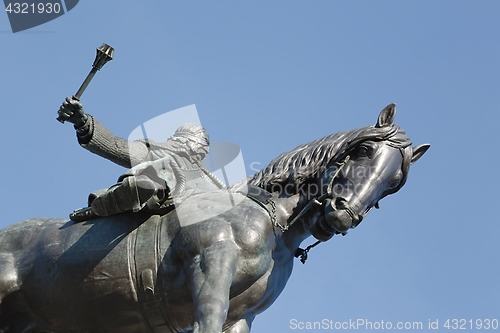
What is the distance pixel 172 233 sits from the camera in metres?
9.18

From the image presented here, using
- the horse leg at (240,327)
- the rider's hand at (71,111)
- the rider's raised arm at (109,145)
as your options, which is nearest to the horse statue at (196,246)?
the horse leg at (240,327)

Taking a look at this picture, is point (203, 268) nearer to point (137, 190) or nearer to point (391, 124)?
point (137, 190)

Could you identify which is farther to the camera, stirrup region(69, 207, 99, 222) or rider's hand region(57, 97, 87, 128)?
stirrup region(69, 207, 99, 222)

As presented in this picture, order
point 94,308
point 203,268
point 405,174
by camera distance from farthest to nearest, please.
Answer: point 405,174, point 94,308, point 203,268

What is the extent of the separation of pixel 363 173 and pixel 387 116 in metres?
0.80

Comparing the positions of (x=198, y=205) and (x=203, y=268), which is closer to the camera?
(x=203, y=268)

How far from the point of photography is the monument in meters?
9.01

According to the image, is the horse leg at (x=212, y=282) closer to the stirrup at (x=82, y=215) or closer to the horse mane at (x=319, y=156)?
Answer: the horse mane at (x=319, y=156)

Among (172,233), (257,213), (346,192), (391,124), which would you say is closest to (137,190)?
(172,233)

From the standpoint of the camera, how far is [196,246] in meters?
8.90

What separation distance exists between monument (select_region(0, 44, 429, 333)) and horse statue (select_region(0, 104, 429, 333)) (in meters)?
0.01

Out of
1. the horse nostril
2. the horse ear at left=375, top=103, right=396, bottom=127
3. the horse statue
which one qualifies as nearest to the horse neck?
the horse statue

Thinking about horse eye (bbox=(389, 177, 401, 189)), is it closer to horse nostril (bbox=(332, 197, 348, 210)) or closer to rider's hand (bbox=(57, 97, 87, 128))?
horse nostril (bbox=(332, 197, 348, 210))

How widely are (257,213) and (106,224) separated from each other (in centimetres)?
157
